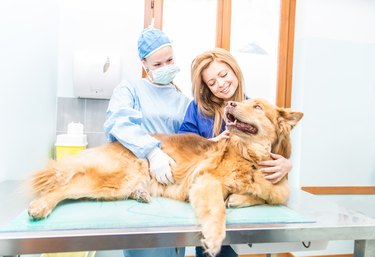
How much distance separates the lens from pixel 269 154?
51.0 inches

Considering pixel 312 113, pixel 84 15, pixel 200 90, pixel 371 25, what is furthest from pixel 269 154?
pixel 371 25

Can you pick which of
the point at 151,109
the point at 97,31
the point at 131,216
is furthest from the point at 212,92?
the point at 97,31

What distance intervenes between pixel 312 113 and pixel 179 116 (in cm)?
150

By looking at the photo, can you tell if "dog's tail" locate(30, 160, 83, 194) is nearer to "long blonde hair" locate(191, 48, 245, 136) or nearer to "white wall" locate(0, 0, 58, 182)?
"white wall" locate(0, 0, 58, 182)

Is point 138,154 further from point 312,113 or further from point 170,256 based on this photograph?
point 312,113

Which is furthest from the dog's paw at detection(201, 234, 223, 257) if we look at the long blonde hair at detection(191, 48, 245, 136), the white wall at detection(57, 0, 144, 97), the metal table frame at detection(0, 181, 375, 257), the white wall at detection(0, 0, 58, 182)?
the white wall at detection(57, 0, 144, 97)

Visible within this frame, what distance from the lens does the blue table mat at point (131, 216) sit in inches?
36.5

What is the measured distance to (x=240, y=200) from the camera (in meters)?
1.19

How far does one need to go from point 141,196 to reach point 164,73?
0.76 meters

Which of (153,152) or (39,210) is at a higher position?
(153,152)

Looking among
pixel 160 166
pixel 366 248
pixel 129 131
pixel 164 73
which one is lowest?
pixel 366 248

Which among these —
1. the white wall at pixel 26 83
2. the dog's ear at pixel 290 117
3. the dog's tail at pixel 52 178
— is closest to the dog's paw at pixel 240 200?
the dog's ear at pixel 290 117

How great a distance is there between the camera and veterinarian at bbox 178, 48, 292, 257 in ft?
5.17

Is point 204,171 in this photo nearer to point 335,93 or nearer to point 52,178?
point 52,178
